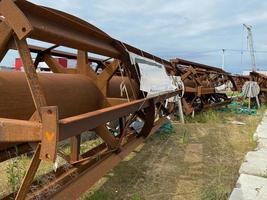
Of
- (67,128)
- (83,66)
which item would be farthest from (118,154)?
(67,128)

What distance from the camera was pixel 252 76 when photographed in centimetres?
1547

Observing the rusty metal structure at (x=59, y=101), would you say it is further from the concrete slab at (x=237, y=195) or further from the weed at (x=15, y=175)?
the concrete slab at (x=237, y=195)

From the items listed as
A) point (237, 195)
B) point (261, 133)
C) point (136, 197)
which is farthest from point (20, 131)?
point (261, 133)

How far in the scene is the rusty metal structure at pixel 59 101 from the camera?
1969 mm

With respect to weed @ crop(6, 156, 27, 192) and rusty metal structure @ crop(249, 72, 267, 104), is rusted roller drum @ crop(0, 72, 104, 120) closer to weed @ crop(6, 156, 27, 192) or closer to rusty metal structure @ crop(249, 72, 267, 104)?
weed @ crop(6, 156, 27, 192)

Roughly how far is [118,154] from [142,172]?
1.21 m

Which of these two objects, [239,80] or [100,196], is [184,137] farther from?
[239,80]

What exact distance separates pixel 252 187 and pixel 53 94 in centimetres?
224

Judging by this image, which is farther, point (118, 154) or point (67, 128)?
point (118, 154)

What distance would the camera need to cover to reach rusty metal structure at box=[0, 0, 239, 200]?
1.97 meters

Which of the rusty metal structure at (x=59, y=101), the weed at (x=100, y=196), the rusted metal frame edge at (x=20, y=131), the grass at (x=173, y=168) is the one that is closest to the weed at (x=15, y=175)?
the grass at (x=173, y=168)

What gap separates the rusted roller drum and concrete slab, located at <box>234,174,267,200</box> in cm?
168

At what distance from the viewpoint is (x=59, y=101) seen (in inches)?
124

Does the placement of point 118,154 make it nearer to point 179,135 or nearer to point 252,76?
point 179,135
